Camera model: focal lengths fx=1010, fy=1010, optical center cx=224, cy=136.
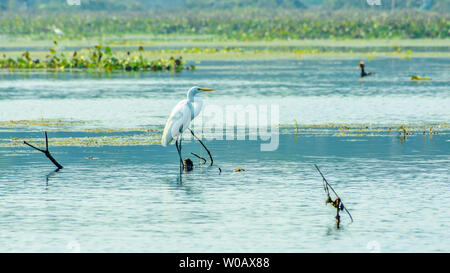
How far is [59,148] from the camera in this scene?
19.9 m

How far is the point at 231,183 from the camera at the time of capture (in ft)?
51.8

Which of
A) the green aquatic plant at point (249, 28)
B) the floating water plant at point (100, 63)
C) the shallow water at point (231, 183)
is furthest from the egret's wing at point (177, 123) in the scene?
the green aquatic plant at point (249, 28)

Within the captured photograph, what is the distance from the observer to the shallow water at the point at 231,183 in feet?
39.8

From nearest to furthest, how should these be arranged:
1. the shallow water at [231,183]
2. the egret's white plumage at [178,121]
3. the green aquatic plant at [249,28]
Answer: the shallow water at [231,183] < the egret's white plumage at [178,121] < the green aquatic plant at [249,28]

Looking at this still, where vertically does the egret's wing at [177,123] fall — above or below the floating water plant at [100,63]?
above

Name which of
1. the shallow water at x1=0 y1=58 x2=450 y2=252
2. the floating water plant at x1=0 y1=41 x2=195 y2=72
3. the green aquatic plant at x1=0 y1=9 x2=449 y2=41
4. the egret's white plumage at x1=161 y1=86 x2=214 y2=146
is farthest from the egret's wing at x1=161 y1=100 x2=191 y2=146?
the green aquatic plant at x1=0 y1=9 x2=449 y2=41

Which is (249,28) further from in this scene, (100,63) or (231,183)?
(231,183)

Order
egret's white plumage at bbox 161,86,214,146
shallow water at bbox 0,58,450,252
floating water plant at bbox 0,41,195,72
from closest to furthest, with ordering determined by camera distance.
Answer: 1. shallow water at bbox 0,58,450,252
2. egret's white plumage at bbox 161,86,214,146
3. floating water plant at bbox 0,41,195,72

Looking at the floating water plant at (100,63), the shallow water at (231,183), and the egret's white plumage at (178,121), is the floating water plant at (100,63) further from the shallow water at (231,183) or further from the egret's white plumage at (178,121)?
the egret's white plumage at (178,121)

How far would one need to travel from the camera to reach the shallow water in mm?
12117

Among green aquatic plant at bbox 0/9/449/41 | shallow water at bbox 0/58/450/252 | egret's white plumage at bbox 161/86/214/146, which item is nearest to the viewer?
shallow water at bbox 0/58/450/252

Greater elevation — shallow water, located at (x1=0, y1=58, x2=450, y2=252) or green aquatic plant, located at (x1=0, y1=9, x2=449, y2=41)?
shallow water, located at (x1=0, y1=58, x2=450, y2=252)

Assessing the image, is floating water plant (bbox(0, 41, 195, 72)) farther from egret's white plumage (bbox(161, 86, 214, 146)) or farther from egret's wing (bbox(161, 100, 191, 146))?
egret's wing (bbox(161, 100, 191, 146))

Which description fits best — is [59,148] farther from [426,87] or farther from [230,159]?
[426,87]
